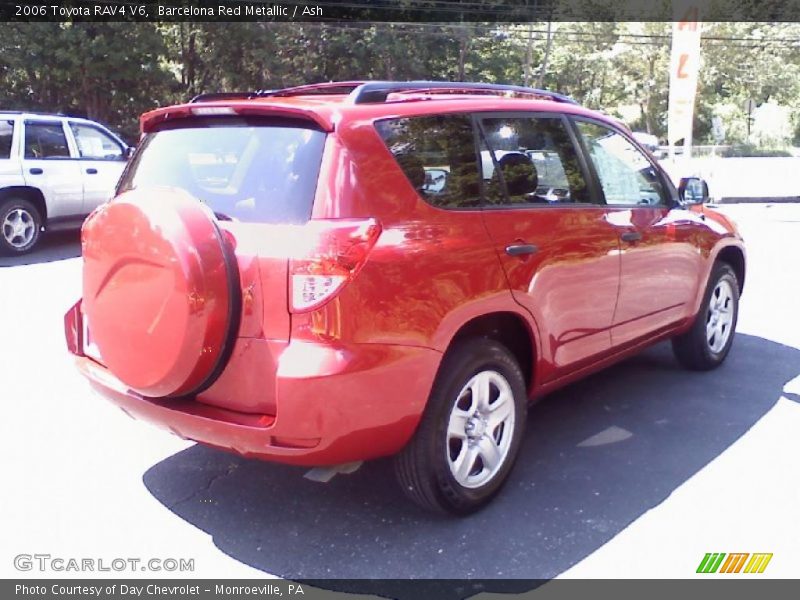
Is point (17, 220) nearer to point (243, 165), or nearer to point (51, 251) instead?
point (51, 251)

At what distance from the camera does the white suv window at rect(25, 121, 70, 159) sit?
10375mm

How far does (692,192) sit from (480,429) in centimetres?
249

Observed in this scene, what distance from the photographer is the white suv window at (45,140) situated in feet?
34.0

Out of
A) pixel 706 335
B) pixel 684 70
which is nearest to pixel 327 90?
pixel 706 335

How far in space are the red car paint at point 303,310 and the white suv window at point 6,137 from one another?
25.5ft

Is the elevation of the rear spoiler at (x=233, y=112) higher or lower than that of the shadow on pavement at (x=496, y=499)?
higher

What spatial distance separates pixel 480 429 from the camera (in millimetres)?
3400

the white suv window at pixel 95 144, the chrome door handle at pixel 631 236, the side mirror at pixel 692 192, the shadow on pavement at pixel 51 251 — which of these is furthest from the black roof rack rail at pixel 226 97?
the white suv window at pixel 95 144

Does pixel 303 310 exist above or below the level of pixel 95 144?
below

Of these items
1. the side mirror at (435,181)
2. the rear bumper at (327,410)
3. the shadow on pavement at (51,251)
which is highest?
the side mirror at (435,181)

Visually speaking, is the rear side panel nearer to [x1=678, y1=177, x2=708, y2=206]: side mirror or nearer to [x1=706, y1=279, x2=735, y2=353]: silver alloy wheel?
[x1=678, y1=177, x2=708, y2=206]: side mirror

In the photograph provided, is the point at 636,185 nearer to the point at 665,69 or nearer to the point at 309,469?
the point at 309,469

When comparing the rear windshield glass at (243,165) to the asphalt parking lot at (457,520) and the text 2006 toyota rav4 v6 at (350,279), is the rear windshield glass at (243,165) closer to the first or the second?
the text 2006 toyota rav4 v6 at (350,279)

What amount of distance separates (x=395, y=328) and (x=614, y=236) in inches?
66.9
